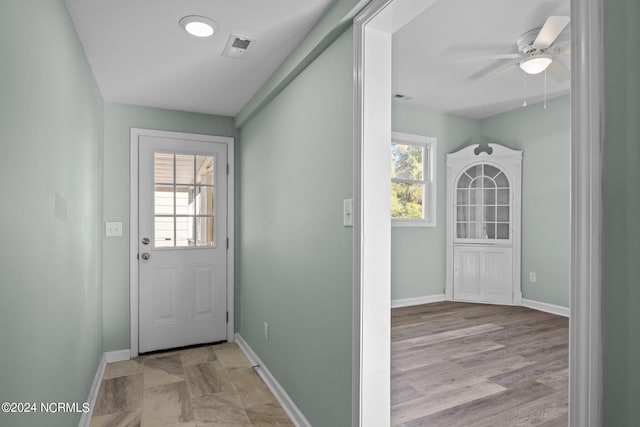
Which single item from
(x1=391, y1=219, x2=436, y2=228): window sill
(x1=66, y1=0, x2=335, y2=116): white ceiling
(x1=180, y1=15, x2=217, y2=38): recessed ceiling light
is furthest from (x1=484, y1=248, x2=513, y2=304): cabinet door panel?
(x1=180, y1=15, x2=217, y2=38): recessed ceiling light

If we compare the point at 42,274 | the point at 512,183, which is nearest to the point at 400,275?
the point at 512,183

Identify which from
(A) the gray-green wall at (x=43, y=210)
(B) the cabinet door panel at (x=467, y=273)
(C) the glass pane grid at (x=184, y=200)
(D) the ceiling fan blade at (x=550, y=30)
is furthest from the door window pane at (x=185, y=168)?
(B) the cabinet door panel at (x=467, y=273)

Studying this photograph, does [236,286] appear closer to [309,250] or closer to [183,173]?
[183,173]

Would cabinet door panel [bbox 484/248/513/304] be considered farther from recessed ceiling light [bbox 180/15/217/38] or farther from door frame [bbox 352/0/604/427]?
recessed ceiling light [bbox 180/15/217/38]

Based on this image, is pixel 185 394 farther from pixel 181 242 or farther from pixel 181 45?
pixel 181 45

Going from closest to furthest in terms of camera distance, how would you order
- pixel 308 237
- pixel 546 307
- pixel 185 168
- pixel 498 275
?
1. pixel 308 237
2. pixel 185 168
3. pixel 546 307
4. pixel 498 275

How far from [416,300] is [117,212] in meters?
3.66

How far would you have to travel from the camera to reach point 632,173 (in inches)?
30.0

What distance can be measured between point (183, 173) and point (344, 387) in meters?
2.63

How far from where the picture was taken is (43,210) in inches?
55.6

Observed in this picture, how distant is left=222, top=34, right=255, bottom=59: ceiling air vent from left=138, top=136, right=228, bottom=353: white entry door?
4.90 feet

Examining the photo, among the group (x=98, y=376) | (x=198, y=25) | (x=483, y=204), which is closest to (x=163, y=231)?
(x=98, y=376)

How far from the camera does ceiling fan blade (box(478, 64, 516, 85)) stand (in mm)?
3258

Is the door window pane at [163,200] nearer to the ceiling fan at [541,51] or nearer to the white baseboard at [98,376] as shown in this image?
the white baseboard at [98,376]
